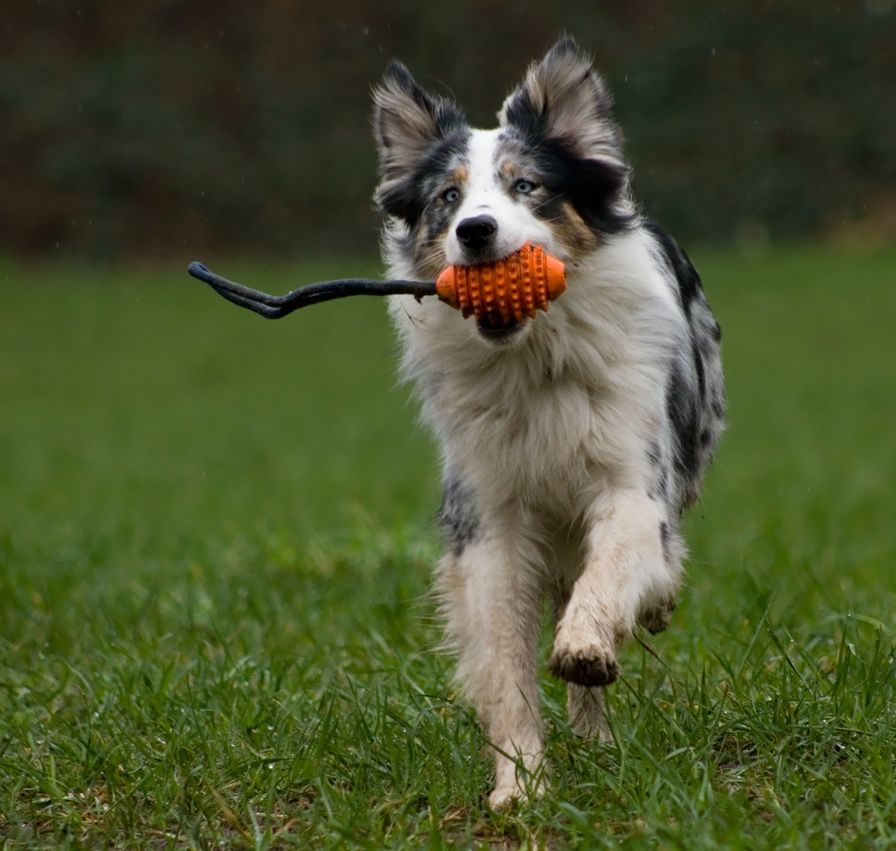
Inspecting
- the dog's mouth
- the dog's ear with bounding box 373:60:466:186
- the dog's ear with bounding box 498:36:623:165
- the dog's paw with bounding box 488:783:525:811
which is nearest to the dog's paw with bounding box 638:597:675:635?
the dog's paw with bounding box 488:783:525:811

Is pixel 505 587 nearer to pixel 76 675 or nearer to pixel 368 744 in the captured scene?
pixel 368 744

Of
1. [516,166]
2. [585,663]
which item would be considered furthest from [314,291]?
[585,663]

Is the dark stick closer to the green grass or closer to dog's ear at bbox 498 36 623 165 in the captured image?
dog's ear at bbox 498 36 623 165

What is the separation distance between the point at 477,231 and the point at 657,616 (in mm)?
1140

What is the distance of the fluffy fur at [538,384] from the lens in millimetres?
3920

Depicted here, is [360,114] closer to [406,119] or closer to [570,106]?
[406,119]

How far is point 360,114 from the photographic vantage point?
2925 centimetres

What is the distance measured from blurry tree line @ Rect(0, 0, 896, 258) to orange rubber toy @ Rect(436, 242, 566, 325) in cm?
2096

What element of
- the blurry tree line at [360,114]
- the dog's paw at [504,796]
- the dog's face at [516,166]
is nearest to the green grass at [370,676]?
the dog's paw at [504,796]

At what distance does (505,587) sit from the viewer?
405cm

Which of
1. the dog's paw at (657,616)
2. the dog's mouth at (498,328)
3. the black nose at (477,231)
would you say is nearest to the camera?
the black nose at (477,231)

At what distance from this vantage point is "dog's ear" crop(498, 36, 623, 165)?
13.7ft

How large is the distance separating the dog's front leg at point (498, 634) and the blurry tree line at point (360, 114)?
68.5 ft

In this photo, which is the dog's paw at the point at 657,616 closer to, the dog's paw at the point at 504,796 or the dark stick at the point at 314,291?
the dog's paw at the point at 504,796
